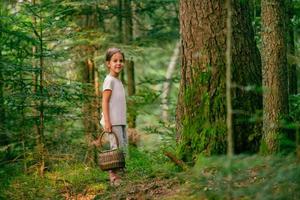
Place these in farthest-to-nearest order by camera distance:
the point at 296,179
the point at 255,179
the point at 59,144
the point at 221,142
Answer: the point at 59,144 → the point at 221,142 → the point at 255,179 → the point at 296,179

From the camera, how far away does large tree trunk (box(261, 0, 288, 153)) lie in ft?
18.9

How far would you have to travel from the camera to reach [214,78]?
22.5 ft

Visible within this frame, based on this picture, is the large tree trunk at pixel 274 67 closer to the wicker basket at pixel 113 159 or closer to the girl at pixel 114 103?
the wicker basket at pixel 113 159

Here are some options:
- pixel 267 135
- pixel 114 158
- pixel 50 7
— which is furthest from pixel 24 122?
pixel 267 135

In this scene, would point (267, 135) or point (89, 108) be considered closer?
point (267, 135)

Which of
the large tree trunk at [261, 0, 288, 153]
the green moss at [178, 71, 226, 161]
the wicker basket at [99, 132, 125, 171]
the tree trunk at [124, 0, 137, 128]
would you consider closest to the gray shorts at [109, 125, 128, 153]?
the wicker basket at [99, 132, 125, 171]

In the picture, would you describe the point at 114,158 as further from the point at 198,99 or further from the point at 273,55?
the point at 273,55

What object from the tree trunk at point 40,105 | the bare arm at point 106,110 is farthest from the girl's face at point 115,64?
the tree trunk at point 40,105

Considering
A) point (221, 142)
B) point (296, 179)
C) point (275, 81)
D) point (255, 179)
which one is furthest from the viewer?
point (221, 142)

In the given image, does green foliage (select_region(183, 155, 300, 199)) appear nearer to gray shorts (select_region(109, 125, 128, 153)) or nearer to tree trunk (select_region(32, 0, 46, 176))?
gray shorts (select_region(109, 125, 128, 153))

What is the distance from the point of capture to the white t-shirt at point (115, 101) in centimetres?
764

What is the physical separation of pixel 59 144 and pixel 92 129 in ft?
8.66

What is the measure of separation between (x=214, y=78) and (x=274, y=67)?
3.91ft

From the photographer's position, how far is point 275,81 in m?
5.77
